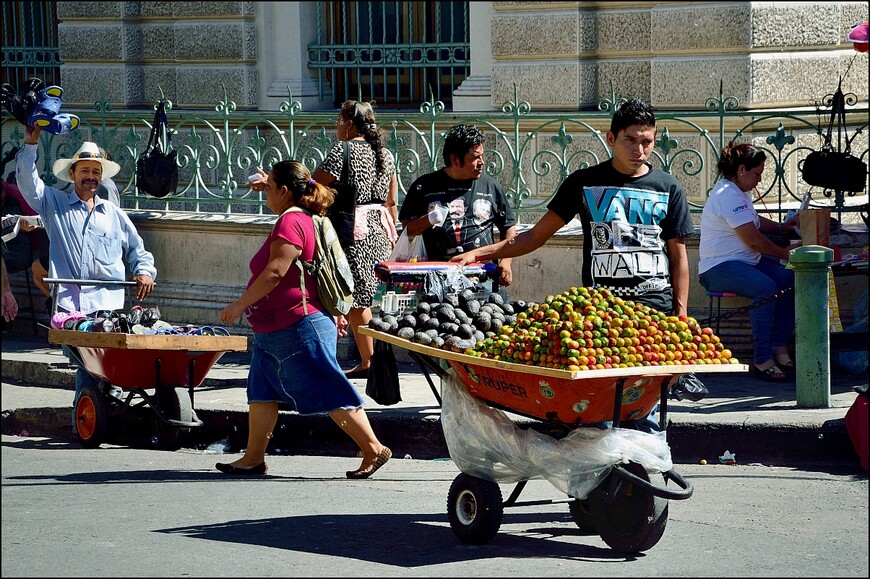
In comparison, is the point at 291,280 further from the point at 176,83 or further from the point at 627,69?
the point at 176,83

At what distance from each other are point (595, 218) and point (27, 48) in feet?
34.3

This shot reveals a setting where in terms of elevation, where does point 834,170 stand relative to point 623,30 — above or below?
below

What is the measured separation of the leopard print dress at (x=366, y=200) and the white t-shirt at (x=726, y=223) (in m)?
2.15

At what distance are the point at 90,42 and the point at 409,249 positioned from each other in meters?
7.15

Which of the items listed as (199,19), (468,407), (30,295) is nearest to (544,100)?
(199,19)

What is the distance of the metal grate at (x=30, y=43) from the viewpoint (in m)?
15.2

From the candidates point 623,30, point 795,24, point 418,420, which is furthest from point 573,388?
point 623,30

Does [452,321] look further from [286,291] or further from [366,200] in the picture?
[366,200]

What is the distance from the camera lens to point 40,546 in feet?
20.4

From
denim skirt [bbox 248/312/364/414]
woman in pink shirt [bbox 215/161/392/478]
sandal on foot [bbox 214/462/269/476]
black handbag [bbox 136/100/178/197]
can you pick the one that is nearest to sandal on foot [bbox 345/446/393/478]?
woman in pink shirt [bbox 215/161/392/478]

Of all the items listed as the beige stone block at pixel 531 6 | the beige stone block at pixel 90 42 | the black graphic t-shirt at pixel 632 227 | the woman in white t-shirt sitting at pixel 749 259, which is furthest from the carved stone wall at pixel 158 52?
the black graphic t-shirt at pixel 632 227

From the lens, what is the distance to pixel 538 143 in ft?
37.3

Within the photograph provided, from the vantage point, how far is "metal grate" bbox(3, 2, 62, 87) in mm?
15203

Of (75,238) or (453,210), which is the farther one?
(75,238)
